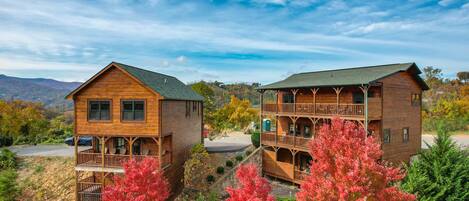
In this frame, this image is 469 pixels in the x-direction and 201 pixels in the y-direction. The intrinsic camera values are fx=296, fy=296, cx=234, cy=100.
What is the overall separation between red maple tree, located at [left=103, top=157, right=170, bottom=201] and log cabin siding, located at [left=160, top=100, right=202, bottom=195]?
679 centimetres

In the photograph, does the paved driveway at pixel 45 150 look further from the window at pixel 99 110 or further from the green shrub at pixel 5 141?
the window at pixel 99 110

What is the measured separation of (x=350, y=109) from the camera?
74.0 ft

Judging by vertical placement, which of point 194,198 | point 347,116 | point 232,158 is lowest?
point 194,198

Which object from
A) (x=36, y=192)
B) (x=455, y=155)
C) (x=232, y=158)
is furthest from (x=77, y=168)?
(x=455, y=155)

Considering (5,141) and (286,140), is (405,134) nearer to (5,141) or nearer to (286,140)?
(286,140)

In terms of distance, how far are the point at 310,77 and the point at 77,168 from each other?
A: 21.7 m

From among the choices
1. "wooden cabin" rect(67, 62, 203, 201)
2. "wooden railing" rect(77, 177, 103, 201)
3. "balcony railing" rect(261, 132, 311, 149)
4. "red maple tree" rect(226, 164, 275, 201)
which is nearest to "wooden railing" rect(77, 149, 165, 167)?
"wooden cabin" rect(67, 62, 203, 201)

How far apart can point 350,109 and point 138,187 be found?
53.3 ft

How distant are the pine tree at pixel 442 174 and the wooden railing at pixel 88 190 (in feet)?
68.0

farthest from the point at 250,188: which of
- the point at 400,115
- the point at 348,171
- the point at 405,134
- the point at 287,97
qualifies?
the point at 405,134

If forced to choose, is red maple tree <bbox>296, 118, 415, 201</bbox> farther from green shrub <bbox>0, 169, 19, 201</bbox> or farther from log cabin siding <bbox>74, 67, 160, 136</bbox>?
green shrub <bbox>0, 169, 19, 201</bbox>

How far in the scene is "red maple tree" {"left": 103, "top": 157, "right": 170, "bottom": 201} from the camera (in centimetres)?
1346

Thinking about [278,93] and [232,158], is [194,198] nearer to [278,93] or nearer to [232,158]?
[232,158]

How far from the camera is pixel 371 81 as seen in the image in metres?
20.5
